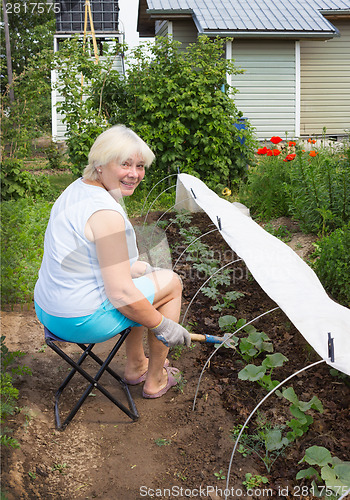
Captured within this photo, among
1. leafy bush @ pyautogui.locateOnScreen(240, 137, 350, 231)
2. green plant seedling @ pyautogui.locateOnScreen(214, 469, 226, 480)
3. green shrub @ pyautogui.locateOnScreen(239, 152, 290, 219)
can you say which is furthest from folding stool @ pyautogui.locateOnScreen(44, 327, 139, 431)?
green shrub @ pyautogui.locateOnScreen(239, 152, 290, 219)

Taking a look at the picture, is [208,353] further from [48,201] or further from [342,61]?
[342,61]

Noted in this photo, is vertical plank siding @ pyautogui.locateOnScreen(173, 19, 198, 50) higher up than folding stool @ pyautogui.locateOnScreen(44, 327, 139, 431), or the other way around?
vertical plank siding @ pyautogui.locateOnScreen(173, 19, 198, 50)

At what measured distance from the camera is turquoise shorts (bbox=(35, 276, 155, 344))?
2.26 meters

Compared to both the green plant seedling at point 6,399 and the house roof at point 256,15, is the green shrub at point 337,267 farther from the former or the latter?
the house roof at point 256,15

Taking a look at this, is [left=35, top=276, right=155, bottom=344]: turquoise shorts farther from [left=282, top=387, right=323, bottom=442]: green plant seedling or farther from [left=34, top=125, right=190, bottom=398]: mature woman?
[left=282, top=387, right=323, bottom=442]: green plant seedling

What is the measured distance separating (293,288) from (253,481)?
0.91 m

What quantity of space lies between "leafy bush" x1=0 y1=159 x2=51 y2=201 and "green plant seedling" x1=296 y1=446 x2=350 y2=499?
5.38 metres

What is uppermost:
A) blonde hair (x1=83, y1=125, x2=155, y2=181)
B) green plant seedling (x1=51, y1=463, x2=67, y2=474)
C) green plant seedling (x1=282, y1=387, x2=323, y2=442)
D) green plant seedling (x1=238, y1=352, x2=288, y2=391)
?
blonde hair (x1=83, y1=125, x2=155, y2=181)

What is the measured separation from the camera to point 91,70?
22.6 feet

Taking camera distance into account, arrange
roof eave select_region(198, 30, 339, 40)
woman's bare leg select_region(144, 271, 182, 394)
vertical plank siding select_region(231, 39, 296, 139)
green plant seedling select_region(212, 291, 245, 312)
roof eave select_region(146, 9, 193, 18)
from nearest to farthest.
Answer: woman's bare leg select_region(144, 271, 182, 394)
green plant seedling select_region(212, 291, 245, 312)
roof eave select_region(198, 30, 339, 40)
roof eave select_region(146, 9, 193, 18)
vertical plank siding select_region(231, 39, 296, 139)

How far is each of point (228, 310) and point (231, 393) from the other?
1028 millimetres

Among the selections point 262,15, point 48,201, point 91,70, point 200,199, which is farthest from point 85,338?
point 262,15

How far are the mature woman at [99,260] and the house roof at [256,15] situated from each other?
8.53 meters

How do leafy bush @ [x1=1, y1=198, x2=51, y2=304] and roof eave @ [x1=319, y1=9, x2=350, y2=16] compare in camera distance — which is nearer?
leafy bush @ [x1=1, y1=198, x2=51, y2=304]
